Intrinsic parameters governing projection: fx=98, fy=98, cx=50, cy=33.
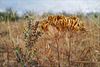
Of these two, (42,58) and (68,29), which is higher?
(68,29)

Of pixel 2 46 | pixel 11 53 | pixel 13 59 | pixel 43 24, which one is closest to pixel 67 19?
pixel 43 24

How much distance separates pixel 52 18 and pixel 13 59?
109 centimetres

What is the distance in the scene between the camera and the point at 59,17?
1.27 meters

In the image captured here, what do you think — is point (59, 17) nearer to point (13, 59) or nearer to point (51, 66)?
point (51, 66)

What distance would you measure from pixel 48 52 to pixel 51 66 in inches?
8.3

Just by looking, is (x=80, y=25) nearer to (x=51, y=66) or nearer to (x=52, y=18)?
(x=52, y=18)

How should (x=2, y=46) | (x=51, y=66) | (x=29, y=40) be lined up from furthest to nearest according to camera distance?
(x=2, y=46) < (x=51, y=66) < (x=29, y=40)

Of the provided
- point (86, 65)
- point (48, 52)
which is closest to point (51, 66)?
point (48, 52)

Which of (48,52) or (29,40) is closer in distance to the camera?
(29,40)

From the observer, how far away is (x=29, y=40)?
34.6 inches

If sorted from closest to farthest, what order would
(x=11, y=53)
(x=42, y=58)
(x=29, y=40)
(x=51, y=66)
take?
(x=29, y=40)
(x=51, y=66)
(x=42, y=58)
(x=11, y=53)

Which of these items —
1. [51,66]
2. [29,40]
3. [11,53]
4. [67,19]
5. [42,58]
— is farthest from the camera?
[11,53]

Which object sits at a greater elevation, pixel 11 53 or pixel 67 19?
pixel 67 19

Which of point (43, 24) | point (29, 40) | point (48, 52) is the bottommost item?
point (48, 52)
